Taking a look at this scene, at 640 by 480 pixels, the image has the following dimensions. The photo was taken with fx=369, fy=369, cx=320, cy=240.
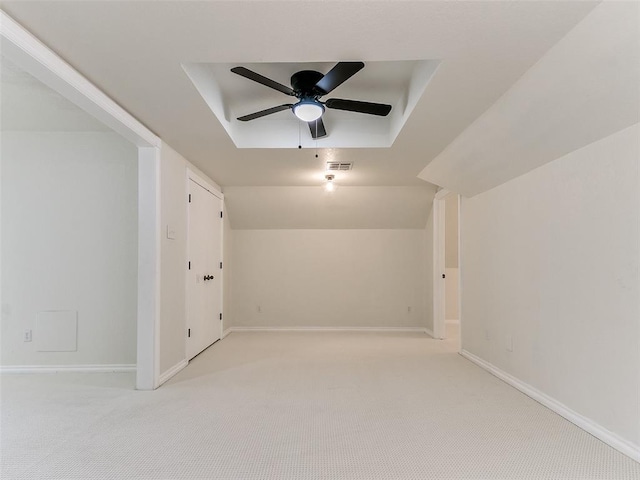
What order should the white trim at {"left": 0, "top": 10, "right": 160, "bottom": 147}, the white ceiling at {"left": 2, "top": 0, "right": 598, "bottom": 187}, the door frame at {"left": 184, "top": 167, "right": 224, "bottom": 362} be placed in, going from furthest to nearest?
the door frame at {"left": 184, "top": 167, "right": 224, "bottom": 362} → the white trim at {"left": 0, "top": 10, "right": 160, "bottom": 147} → the white ceiling at {"left": 2, "top": 0, "right": 598, "bottom": 187}

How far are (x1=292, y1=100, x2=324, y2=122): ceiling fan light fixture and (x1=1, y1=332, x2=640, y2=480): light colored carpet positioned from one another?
7.02ft

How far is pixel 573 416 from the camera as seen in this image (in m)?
2.40

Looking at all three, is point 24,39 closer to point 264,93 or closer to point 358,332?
point 264,93

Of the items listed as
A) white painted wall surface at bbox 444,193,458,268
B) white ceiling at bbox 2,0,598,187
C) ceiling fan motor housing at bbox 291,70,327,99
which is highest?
ceiling fan motor housing at bbox 291,70,327,99

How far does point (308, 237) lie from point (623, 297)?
443cm

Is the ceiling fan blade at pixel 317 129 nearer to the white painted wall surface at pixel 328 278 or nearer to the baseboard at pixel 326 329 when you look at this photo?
the white painted wall surface at pixel 328 278

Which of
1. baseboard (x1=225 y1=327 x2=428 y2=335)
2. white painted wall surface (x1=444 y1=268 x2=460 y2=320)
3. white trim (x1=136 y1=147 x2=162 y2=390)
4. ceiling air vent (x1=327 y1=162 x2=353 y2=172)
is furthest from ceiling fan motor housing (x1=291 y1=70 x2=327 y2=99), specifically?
white painted wall surface (x1=444 y1=268 x2=460 y2=320)

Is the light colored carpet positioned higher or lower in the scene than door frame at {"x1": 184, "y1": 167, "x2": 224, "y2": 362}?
lower

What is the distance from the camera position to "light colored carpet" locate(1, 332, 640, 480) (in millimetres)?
1874

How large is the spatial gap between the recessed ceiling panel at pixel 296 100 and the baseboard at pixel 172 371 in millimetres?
2246

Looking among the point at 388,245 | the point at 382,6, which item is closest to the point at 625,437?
the point at 382,6

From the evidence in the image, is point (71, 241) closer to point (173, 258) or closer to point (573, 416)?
point (173, 258)

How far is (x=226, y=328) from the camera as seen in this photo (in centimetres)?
564

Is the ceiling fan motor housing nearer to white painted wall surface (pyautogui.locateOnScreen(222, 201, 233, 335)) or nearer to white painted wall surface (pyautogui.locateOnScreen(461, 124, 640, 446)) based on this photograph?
white painted wall surface (pyautogui.locateOnScreen(461, 124, 640, 446))
